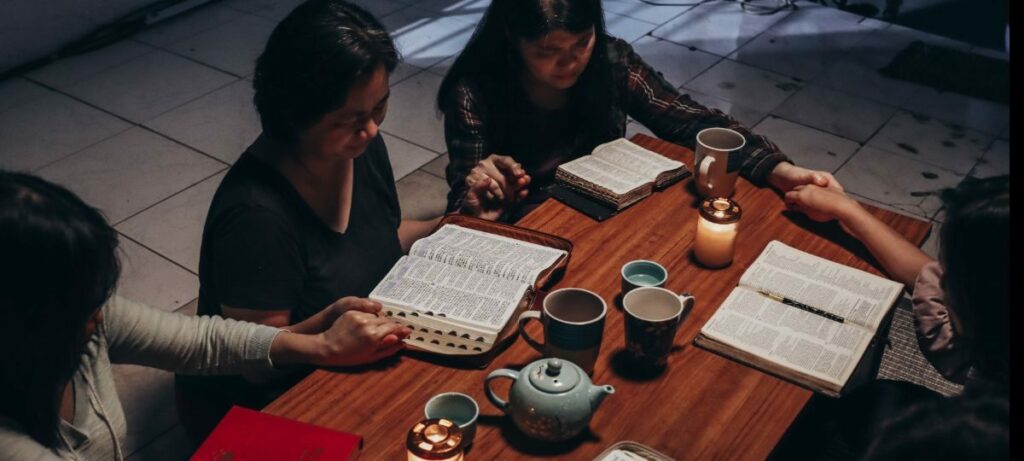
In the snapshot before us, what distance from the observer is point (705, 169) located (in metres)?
1.88

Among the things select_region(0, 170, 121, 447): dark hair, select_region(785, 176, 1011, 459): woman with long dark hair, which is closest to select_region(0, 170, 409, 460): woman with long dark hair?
select_region(0, 170, 121, 447): dark hair

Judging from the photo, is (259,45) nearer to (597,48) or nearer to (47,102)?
(47,102)

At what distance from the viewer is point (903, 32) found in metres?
4.76

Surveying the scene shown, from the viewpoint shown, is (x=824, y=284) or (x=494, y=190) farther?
(x=494, y=190)

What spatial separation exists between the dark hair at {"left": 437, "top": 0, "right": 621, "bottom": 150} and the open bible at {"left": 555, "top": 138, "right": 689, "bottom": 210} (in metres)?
0.19

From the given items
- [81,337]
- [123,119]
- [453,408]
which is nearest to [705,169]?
[453,408]

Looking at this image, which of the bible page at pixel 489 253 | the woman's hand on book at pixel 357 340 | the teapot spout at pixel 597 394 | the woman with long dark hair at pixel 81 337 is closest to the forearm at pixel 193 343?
the woman with long dark hair at pixel 81 337

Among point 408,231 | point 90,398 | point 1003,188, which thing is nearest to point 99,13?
point 408,231

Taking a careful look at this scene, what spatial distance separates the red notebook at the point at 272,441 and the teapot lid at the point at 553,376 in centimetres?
27

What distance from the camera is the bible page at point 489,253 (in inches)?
64.6

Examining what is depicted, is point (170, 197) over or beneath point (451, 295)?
beneath

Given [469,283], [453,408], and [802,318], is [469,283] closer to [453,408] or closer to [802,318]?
[453,408]

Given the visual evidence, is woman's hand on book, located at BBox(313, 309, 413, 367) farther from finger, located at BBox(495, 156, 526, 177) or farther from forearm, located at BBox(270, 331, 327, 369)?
finger, located at BBox(495, 156, 526, 177)

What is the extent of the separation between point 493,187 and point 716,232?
1.74ft
